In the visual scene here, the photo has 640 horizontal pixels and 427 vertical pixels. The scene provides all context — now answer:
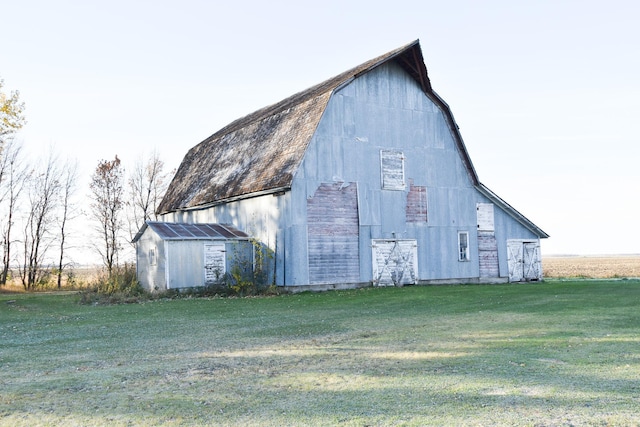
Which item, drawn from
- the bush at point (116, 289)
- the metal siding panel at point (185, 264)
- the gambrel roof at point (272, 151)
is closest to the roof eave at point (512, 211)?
the gambrel roof at point (272, 151)

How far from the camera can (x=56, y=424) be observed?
17.1 ft

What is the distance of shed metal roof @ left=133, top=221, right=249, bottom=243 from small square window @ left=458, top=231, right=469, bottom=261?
9269 mm

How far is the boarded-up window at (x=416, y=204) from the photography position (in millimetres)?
25531

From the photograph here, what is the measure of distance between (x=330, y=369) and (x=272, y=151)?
710 inches

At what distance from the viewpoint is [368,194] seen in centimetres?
2433

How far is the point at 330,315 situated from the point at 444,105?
603 inches

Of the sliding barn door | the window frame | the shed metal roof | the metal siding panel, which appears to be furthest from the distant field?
the metal siding panel

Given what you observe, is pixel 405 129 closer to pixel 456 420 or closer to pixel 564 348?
pixel 564 348

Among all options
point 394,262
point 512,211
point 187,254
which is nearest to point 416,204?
point 394,262

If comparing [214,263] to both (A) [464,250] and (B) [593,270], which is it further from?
(B) [593,270]

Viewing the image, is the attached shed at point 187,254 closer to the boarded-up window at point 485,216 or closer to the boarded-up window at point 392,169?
the boarded-up window at point 392,169

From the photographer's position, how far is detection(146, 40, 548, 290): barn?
74.6 feet

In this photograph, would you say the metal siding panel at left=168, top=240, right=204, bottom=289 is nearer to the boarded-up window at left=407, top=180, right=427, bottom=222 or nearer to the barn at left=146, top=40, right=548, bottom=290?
the barn at left=146, top=40, right=548, bottom=290

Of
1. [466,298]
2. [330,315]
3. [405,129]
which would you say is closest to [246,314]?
[330,315]
